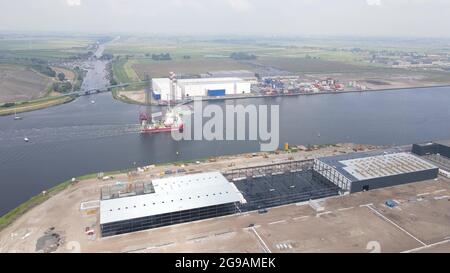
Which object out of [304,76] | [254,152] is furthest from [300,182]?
[304,76]

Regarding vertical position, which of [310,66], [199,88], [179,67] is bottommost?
[199,88]

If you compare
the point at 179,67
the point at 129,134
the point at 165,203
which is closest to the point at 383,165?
the point at 165,203

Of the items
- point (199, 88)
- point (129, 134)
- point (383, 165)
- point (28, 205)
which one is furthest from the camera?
point (199, 88)

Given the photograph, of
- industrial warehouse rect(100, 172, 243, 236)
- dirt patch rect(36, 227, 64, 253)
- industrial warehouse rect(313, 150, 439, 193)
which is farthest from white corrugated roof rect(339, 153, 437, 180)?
dirt patch rect(36, 227, 64, 253)

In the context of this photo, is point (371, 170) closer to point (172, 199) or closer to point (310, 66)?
point (172, 199)

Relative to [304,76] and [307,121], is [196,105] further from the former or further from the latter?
[304,76]

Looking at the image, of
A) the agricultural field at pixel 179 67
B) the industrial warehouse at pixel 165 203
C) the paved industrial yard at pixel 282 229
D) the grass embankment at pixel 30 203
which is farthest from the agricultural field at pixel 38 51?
the industrial warehouse at pixel 165 203
